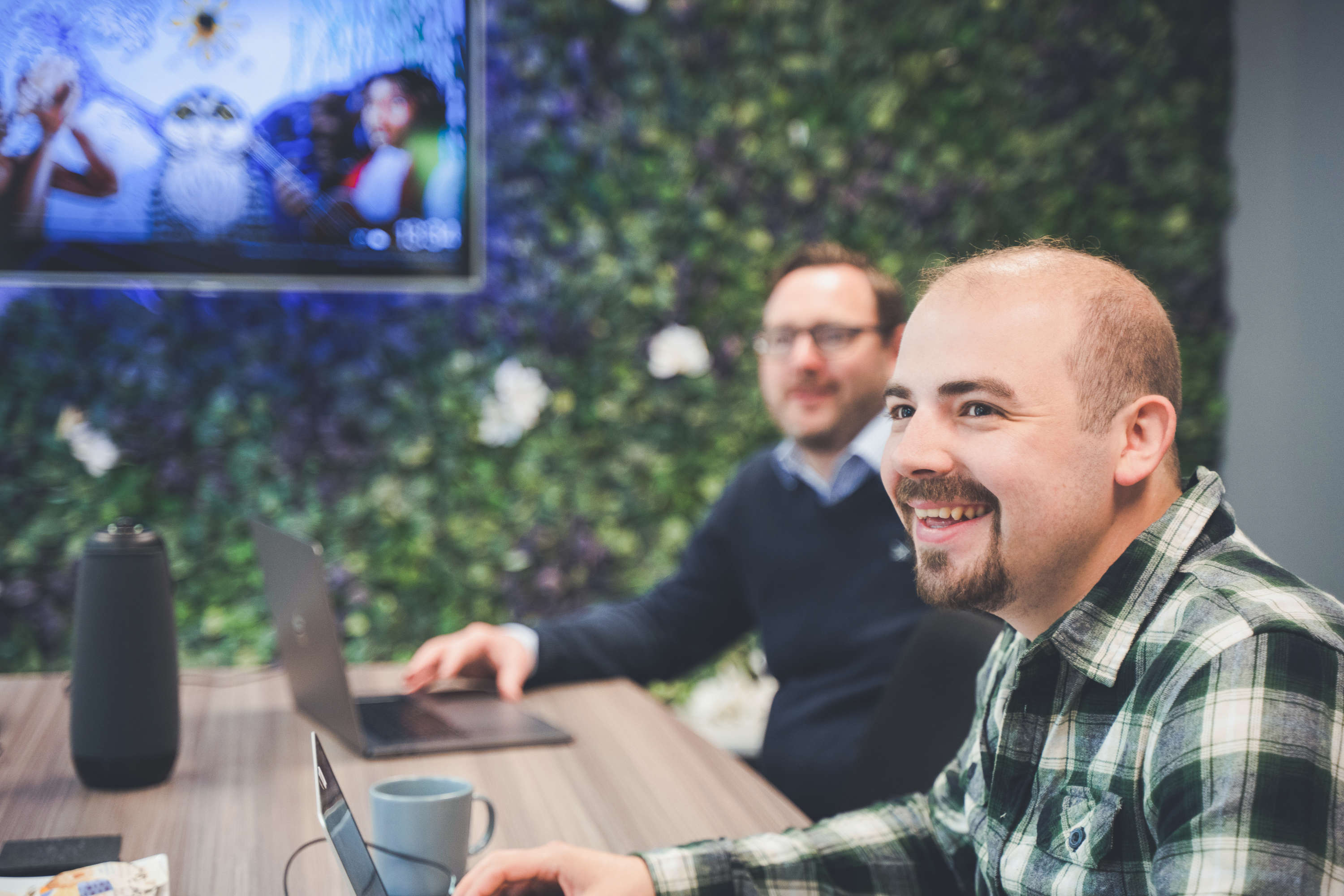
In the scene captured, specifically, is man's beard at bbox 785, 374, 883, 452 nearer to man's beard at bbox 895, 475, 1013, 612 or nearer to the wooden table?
the wooden table

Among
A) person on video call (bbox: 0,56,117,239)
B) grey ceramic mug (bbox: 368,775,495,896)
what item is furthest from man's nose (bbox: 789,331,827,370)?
person on video call (bbox: 0,56,117,239)

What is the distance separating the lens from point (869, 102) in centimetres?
275

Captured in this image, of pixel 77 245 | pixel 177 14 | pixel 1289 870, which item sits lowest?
pixel 1289 870

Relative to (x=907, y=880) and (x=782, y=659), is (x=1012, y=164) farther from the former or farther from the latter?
(x=907, y=880)

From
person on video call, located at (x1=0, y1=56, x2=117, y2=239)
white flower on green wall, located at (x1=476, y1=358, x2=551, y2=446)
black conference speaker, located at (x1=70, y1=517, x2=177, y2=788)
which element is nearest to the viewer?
black conference speaker, located at (x1=70, y1=517, x2=177, y2=788)

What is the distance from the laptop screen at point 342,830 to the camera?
31.0 inches

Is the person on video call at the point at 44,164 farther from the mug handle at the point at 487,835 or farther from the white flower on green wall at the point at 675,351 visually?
the mug handle at the point at 487,835

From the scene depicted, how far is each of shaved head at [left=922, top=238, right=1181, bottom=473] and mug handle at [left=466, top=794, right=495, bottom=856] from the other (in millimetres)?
669

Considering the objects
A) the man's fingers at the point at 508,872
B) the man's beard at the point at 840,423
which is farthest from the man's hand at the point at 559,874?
the man's beard at the point at 840,423

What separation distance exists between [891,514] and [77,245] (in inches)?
69.5

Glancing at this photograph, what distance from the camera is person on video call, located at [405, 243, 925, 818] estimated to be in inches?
68.7

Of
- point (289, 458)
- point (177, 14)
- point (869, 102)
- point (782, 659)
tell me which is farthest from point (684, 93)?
point (782, 659)

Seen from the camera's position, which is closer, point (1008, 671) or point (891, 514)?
point (1008, 671)

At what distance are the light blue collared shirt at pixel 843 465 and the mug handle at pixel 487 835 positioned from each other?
970 millimetres
